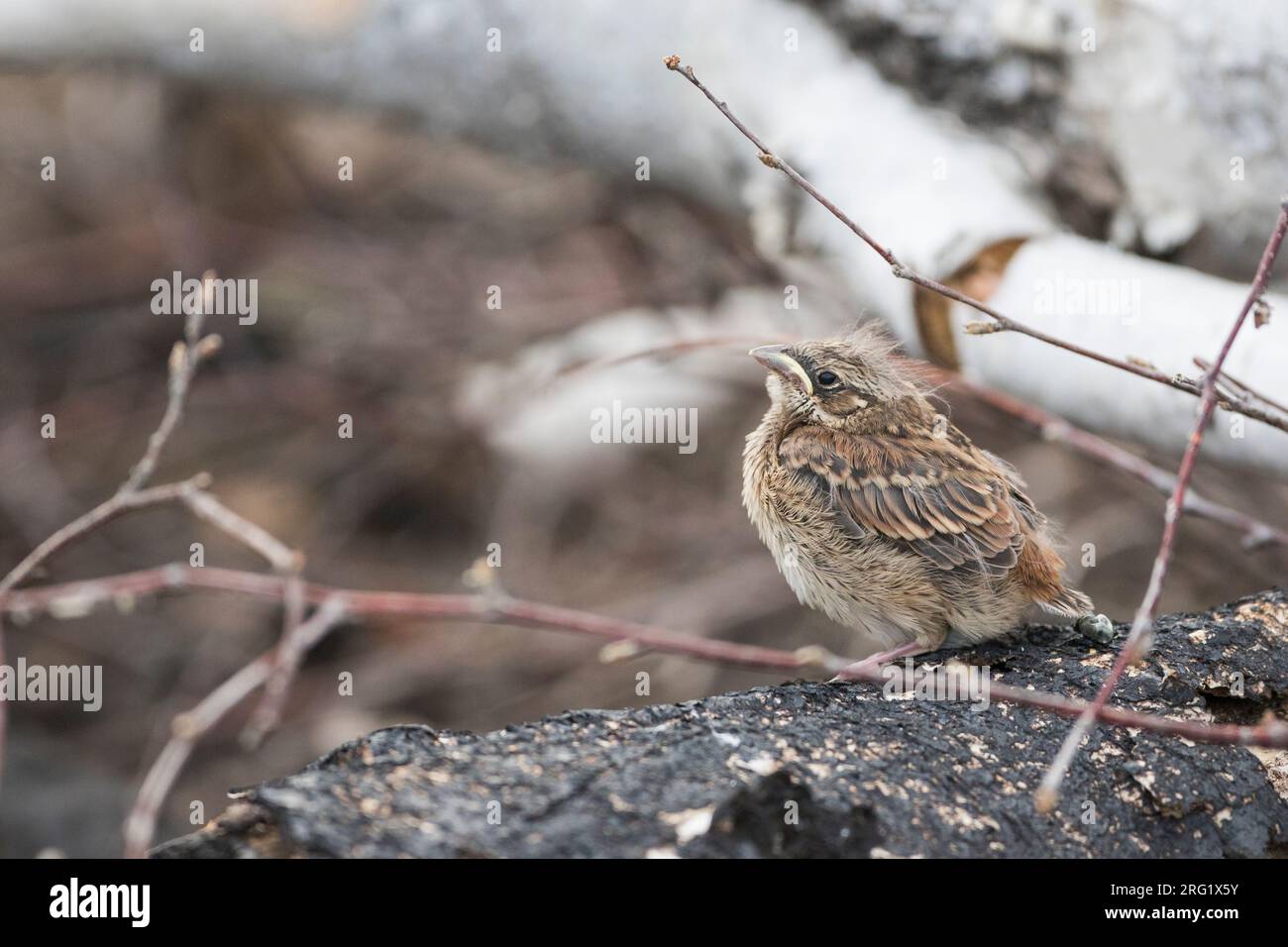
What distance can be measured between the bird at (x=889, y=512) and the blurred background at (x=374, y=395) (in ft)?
3.72

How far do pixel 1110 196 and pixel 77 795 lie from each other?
489 cm

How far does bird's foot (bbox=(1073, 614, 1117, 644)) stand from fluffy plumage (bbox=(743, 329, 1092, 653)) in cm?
24

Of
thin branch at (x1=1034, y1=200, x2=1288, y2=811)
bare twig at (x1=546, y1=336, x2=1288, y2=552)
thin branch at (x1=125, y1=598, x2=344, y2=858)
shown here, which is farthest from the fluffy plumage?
thin branch at (x1=125, y1=598, x2=344, y2=858)

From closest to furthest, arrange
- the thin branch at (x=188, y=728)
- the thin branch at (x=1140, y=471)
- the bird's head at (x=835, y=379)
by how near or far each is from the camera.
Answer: the thin branch at (x=188, y=728) → the thin branch at (x=1140, y=471) → the bird's head at (x=835, y=379)

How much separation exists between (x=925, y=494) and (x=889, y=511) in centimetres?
11

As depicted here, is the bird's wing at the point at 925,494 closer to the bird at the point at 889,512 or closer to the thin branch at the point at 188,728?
the bird at the point at 889,512

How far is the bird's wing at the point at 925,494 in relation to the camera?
3.31 m

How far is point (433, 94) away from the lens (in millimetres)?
4867

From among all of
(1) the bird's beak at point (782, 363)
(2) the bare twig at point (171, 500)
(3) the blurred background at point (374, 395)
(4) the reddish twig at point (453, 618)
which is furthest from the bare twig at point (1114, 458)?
(3) the blurred background at point (374, 395)

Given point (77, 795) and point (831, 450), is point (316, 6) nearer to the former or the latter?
point (831, 450)

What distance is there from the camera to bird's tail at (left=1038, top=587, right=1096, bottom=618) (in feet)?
10.6

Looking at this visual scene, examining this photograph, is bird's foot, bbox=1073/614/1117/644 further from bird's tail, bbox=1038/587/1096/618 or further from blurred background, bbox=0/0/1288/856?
blurred background, bbox=0/0/1288/856
